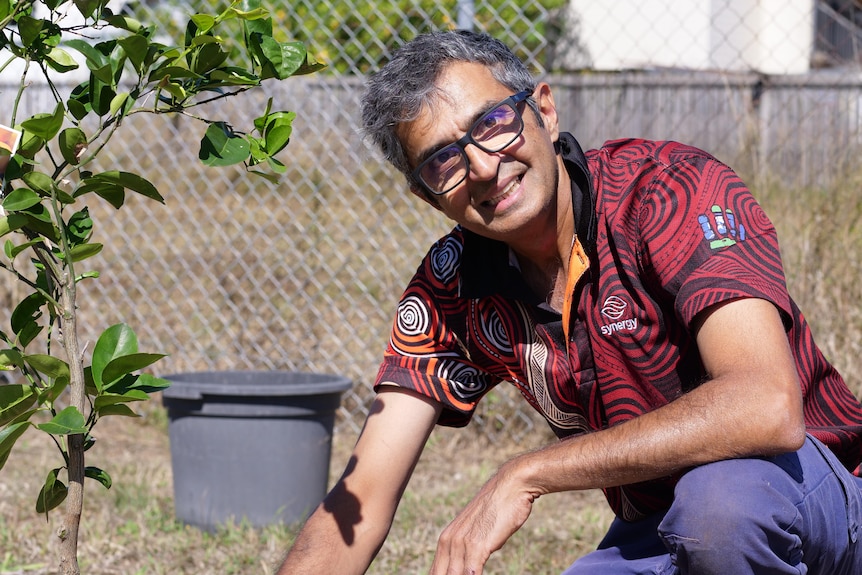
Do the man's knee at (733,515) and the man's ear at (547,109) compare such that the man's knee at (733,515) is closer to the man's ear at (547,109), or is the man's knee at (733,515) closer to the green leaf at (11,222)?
the man's ear at (547,109)

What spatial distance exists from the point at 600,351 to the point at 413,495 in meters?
1.94

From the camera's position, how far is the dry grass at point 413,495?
122 inches

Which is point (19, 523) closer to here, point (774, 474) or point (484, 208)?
point (484, 208)

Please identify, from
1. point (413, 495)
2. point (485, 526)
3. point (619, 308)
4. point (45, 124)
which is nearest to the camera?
point (45, 124)

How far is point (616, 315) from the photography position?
1952 millimetres

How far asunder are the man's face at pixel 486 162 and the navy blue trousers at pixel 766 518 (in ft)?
1.95

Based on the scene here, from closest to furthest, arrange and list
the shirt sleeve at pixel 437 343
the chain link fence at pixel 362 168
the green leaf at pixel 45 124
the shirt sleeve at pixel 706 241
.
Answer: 1. the green leaf at pixel 45 124
2. the shirt sleeve at pixel 706 241
3. the shirt sleeve at pixel 437 343
4. the chain link fence at pixel 362 168

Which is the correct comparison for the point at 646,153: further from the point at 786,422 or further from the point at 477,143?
the point at 786,422

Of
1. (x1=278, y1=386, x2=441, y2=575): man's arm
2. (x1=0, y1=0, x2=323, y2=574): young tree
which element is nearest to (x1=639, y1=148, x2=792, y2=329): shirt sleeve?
(x1=278, y1=386, x2=441, y2=575): man's arm

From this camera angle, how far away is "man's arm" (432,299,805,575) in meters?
1.64

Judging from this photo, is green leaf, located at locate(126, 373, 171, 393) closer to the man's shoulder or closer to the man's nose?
the man's nose

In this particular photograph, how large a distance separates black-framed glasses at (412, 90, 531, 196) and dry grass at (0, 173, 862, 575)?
138 centimetres

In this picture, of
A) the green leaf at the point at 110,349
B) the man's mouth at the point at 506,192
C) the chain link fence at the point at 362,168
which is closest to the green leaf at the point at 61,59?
the green leaf at the point at 110,349

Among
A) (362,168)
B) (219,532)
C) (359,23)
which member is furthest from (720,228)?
(359,23)
